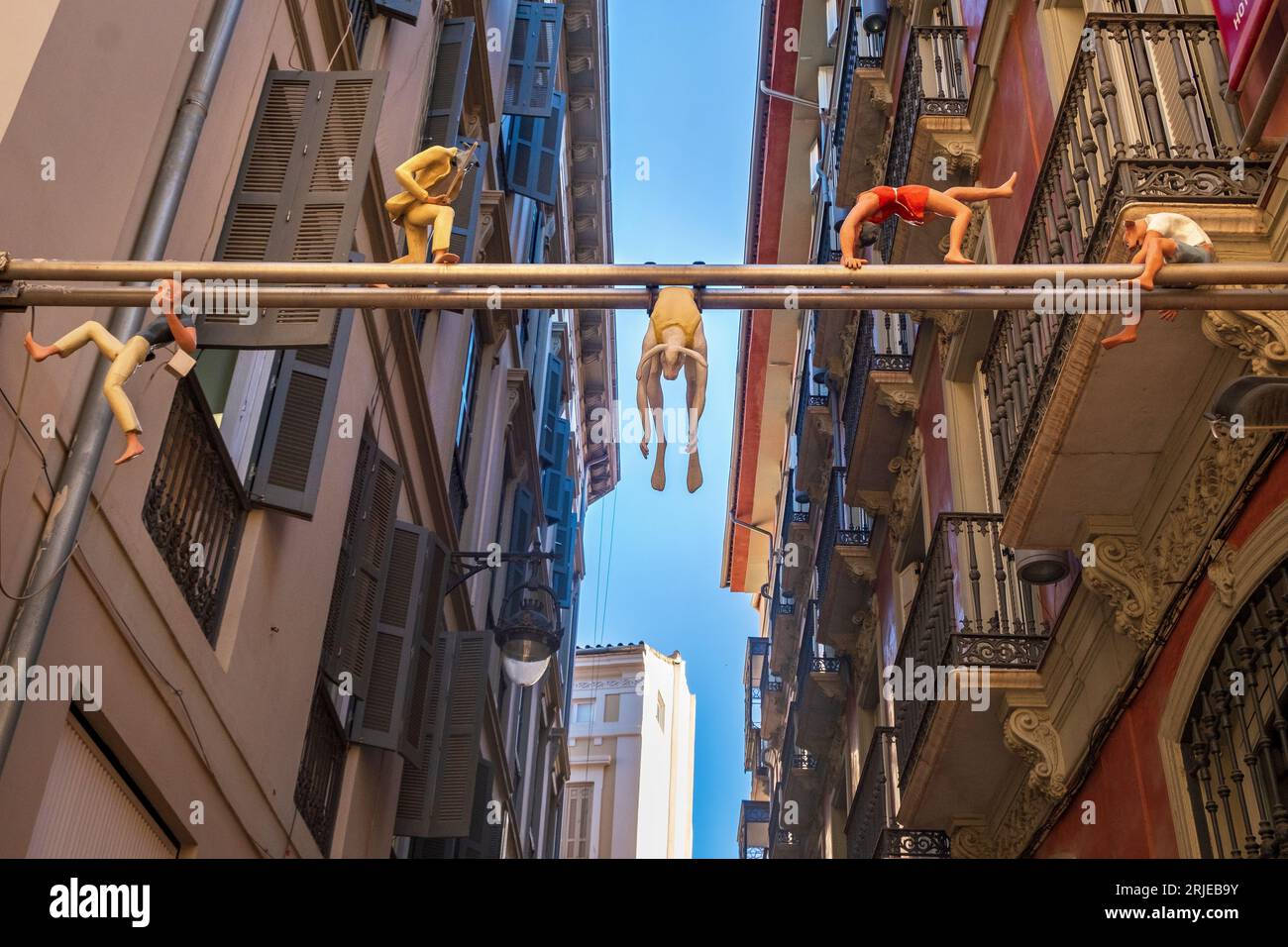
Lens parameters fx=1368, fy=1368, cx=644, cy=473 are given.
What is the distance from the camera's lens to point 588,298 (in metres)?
5.32

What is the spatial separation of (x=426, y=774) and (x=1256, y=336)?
359 inches

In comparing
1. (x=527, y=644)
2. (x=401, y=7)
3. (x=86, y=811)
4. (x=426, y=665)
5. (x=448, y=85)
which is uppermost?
(x=448, y=85)

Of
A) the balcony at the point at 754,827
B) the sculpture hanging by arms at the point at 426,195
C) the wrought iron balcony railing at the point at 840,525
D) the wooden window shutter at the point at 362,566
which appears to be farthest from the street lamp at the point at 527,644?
the balcony at the point at 754,827

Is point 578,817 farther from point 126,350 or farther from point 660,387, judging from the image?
point 126,350

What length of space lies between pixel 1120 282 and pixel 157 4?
516 cm

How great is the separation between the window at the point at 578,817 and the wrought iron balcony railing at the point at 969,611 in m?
31.5

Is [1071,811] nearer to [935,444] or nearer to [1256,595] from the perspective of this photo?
[1256,595]

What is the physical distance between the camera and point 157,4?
23.8 feet

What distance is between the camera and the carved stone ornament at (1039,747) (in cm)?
977

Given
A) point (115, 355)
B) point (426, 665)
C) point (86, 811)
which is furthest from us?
point (426, 665)

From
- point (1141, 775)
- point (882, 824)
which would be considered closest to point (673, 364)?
point (1141, 775)

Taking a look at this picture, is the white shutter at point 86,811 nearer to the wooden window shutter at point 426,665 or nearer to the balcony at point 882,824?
the wooden window shutter at point 426,665
